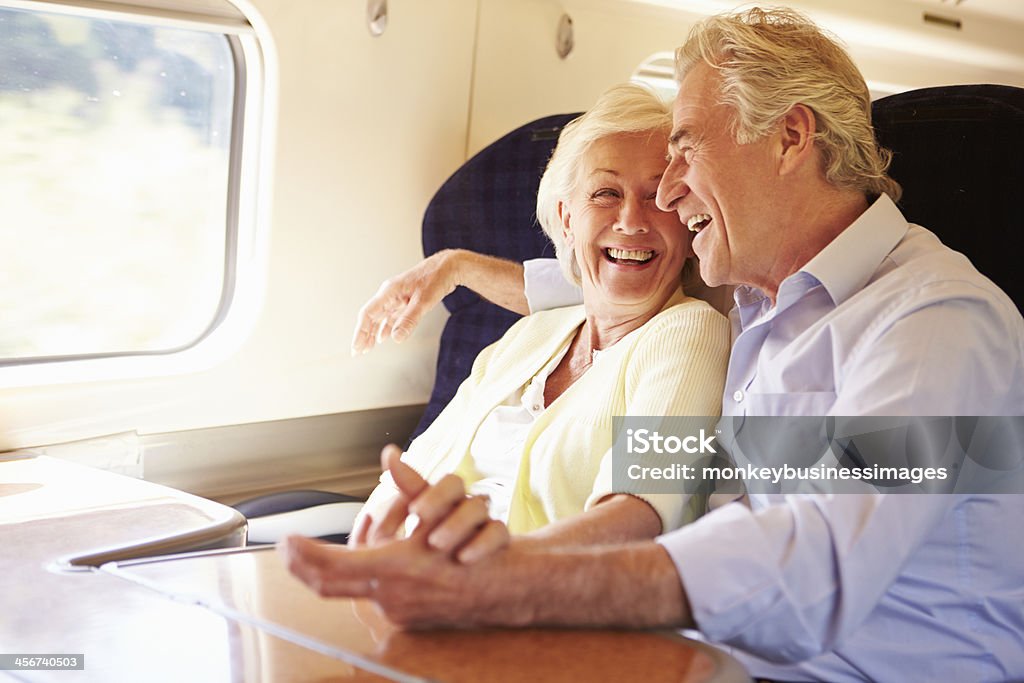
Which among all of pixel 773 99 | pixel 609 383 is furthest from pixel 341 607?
pixel 773 99

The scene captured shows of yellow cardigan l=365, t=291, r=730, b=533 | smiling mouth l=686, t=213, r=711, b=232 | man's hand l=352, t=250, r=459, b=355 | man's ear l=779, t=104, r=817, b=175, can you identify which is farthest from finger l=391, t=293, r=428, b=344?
man's ear l=779, t=104, r=817, b=175

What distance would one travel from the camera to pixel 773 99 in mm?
1547

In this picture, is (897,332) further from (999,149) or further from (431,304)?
(431,304)

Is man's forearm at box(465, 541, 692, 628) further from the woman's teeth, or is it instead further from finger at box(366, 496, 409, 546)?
the woman's teeth

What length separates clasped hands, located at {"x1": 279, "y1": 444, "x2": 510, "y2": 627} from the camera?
3.37 ft

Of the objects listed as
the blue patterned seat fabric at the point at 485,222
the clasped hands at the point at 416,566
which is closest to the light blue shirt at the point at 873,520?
the clasped hands at the point at 416,566

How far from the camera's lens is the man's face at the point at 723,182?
62.3 inches

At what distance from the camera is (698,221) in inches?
69.4

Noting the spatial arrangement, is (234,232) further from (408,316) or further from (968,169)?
(968,169)

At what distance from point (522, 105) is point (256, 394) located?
1.06 metres

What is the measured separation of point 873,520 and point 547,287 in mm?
1190

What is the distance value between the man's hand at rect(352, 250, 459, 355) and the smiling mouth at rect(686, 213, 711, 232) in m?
0.66

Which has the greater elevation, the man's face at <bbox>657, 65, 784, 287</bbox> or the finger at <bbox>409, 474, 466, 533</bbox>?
the man's face at <bbox>657, 65, 784, 287</bbox>

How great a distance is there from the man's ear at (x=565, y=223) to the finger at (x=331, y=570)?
117cm
